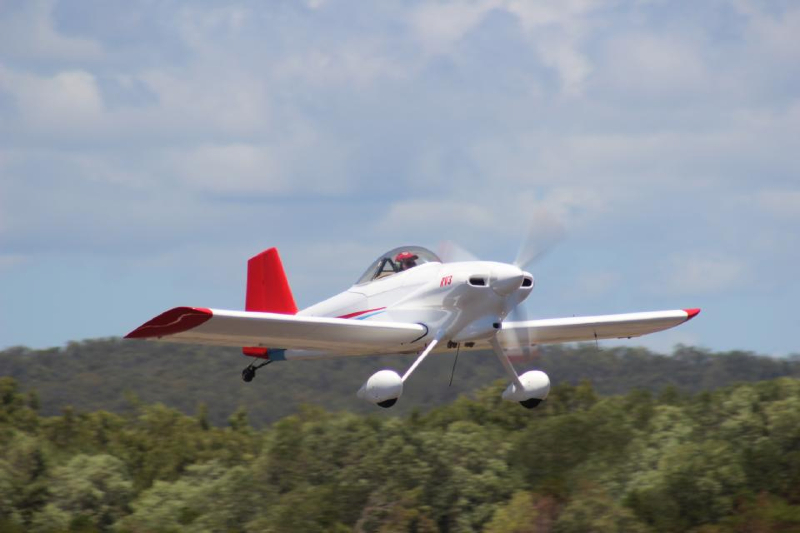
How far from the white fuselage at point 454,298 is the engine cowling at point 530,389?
51.2 inches

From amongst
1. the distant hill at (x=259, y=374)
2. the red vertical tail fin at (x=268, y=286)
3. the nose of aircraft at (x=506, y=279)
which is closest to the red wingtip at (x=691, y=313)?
the nose of aircraft at (x=506, y=279)

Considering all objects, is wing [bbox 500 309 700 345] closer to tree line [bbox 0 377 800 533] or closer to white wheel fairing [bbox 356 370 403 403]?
white wheel fairing [bbox 356 370 403 403]

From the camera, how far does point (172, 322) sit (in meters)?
15.5

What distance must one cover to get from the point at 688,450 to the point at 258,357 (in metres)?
31.3

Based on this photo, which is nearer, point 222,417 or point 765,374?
point 222,417

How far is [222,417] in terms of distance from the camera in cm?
9456

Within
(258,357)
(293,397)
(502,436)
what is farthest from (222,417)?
(258,357)

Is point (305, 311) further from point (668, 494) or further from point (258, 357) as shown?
point (668, 494)

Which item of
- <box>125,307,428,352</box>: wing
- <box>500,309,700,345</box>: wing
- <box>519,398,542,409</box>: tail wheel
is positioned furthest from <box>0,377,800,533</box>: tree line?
<box>125,307,428,352</box>: wing

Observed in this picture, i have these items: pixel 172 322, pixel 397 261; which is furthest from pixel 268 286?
pixel 172 322

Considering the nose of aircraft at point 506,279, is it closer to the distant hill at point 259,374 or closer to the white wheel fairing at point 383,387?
the white wheel fairing at point 383,387

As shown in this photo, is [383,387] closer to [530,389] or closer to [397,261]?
[397,261]

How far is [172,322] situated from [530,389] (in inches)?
233

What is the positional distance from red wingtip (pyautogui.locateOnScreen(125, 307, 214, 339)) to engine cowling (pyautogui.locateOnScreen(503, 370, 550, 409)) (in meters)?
5.22
